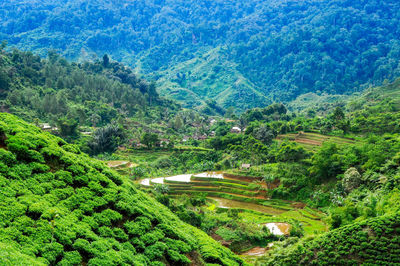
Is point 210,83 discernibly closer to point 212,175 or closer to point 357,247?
point 212,175

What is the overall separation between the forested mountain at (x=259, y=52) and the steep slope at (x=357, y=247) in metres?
112

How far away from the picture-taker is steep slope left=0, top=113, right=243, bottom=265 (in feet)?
30.8

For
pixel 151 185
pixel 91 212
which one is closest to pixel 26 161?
pixel 91 212

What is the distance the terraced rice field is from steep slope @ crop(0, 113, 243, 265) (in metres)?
37.4

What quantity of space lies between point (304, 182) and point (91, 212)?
1146 inches

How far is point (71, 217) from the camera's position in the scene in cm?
1091

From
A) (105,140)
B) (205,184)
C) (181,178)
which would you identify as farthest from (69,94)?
(205,184)

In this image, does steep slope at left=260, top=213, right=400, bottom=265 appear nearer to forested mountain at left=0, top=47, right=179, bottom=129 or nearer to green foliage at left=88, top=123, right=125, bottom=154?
green foliage at left=88, top=123, right=125, bottom=154

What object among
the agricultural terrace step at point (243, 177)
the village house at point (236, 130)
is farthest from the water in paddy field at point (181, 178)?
the village house at point (236, 130)

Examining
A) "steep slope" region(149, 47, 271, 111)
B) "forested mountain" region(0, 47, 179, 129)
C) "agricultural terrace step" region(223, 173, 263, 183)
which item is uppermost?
"steep slope" region(149, 47, 271, 111)

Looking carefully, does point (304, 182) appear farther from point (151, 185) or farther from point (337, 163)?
point (151, 185)

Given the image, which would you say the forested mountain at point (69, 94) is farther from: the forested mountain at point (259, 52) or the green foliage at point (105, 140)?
the forested mountain at point (259, 52)

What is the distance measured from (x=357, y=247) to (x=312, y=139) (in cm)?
3815

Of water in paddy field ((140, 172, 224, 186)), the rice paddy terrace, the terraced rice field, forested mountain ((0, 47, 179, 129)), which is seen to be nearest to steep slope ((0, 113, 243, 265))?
the rice paddy terrace
